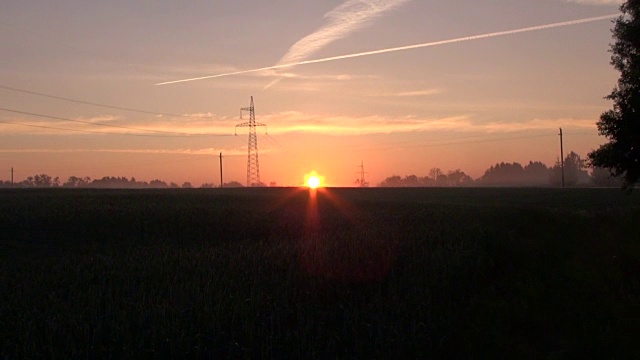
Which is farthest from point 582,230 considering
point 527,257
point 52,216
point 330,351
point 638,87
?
point 52,216

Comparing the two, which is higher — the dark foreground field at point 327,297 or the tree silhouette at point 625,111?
the tree silhouette at point 625,111

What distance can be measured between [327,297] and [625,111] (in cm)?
2447

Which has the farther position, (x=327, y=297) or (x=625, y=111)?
(x=625, y=111)

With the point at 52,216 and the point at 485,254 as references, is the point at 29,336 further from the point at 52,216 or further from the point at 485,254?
the point at 52,216

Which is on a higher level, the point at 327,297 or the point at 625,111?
the point at 625,111

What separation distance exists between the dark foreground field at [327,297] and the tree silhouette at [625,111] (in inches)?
264

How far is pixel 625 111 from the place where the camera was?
34.1 m

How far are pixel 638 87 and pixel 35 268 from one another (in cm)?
2916

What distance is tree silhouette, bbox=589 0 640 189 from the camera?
33.5 meters

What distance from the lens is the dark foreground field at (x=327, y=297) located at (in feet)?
42.5

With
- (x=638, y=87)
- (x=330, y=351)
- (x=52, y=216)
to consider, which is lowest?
(x=330, y=351)

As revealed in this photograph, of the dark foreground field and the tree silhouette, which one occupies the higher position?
the tree silhouette

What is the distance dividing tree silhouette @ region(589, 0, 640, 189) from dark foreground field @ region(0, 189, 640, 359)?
6709 mm

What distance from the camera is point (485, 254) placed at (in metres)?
24.2
